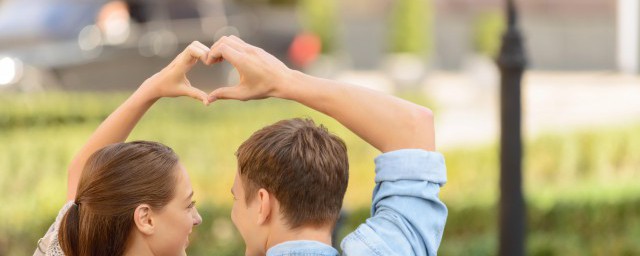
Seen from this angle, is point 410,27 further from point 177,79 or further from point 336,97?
point 336,97

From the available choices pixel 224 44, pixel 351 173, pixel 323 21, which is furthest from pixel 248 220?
pixel 323 21

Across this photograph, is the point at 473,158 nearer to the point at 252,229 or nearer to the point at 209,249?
the point at 209,249

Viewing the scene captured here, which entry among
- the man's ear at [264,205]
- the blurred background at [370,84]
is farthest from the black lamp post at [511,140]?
the man's ear at [264,205]

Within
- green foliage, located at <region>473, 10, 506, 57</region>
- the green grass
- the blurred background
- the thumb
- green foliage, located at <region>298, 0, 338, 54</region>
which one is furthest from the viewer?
green foliage, located at <region>298, 0, 338, 54</region>

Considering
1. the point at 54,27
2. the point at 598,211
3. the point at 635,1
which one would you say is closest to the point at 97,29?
the point at 54,27

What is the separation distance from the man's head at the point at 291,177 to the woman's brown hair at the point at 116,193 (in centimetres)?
15

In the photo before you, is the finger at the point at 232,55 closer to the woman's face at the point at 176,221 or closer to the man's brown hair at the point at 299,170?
the man's brown hair at the point at 299,170

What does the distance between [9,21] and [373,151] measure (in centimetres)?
439

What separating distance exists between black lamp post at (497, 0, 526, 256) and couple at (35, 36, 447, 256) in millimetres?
2802

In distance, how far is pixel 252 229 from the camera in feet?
6.84

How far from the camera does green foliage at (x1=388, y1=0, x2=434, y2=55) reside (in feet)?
57.2

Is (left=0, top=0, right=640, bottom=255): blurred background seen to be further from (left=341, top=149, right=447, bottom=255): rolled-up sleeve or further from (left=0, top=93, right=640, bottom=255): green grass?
(left=341, top=149, right=447, bottom=255): rolled-up sleeve

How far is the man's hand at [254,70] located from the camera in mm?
2037

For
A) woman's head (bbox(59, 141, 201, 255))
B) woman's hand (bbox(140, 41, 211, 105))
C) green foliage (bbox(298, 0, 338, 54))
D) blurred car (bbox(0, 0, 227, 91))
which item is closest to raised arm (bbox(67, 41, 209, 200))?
woman's hand (bbox(140, 41, 211, 105))
